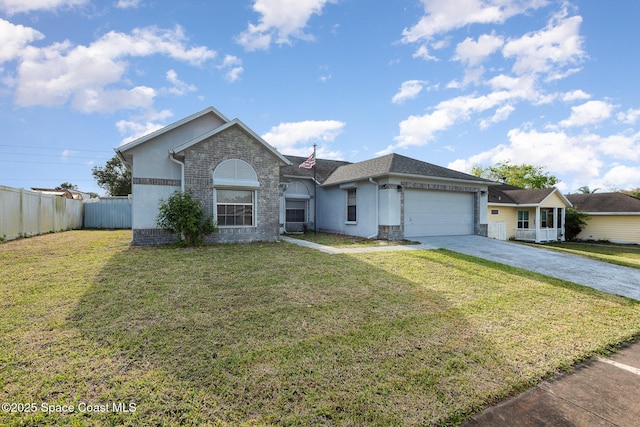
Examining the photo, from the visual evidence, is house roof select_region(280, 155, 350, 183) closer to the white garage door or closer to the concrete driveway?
the white garage door

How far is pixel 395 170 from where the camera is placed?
13.2 metres

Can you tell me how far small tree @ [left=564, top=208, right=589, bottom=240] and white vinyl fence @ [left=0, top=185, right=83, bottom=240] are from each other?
116ft

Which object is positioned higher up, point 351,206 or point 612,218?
point 351,206

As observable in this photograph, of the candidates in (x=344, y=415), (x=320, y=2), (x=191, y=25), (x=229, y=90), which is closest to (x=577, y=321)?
(x=344, y=415)

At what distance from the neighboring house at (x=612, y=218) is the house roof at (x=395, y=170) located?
1484 cm

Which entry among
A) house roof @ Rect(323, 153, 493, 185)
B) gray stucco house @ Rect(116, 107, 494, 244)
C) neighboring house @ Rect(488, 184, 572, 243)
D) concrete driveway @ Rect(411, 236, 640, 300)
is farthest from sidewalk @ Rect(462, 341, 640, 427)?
neighboring house @ Rect(488, 184, 572, 243)

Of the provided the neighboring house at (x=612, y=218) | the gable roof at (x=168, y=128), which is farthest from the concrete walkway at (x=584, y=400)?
the neighboring house at (x=612, y=218)

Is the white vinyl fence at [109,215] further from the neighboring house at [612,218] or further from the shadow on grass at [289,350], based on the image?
the neighboring house at [612,218]

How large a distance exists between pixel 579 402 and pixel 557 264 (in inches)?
345

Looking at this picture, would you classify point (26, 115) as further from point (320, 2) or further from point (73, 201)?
point (320, 2)

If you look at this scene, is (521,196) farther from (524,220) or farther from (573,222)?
(573,222)

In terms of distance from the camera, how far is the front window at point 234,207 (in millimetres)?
11719

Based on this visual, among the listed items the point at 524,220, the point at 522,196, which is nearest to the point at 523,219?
the point at 524,220

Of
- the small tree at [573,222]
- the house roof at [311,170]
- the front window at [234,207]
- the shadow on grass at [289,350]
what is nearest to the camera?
the shadow on grass at [289,350]
